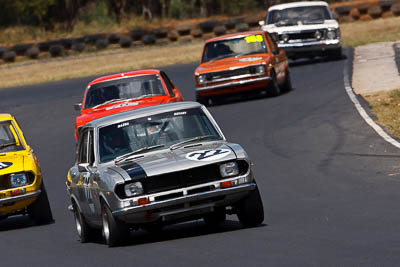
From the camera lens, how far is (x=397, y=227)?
8.86 m

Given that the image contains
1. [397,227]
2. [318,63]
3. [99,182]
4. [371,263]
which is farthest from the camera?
[318,63]

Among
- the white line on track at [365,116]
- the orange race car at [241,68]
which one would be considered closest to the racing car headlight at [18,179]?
the white line on track at [365,116]

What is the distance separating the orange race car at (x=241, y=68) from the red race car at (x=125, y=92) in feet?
18.2

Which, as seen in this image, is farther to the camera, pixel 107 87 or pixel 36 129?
pixel 36 129

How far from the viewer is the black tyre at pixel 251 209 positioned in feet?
31.1

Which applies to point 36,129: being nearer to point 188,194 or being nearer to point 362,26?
point 188,194

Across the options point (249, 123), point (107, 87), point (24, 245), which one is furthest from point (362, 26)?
point (24, 245)

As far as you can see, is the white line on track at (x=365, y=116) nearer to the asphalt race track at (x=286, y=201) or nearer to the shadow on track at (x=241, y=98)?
the asphalt race track at (x=286, y=201)

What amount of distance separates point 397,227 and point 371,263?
1809 mm

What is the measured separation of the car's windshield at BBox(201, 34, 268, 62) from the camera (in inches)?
943

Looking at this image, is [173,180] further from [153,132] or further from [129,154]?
[153,132]

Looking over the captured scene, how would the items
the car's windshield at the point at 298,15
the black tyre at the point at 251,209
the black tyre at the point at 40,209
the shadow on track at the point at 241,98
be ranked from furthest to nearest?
1. the car's windshield at the point at 298,15
2. the shadow on track at the point at 241,98
3. the black tyre at the point at 40,209
4. the black tyre at the point at 251,209

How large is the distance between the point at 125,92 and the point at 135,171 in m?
8.28

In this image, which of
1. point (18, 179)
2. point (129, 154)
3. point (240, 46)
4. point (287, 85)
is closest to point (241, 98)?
point (287, 85)
